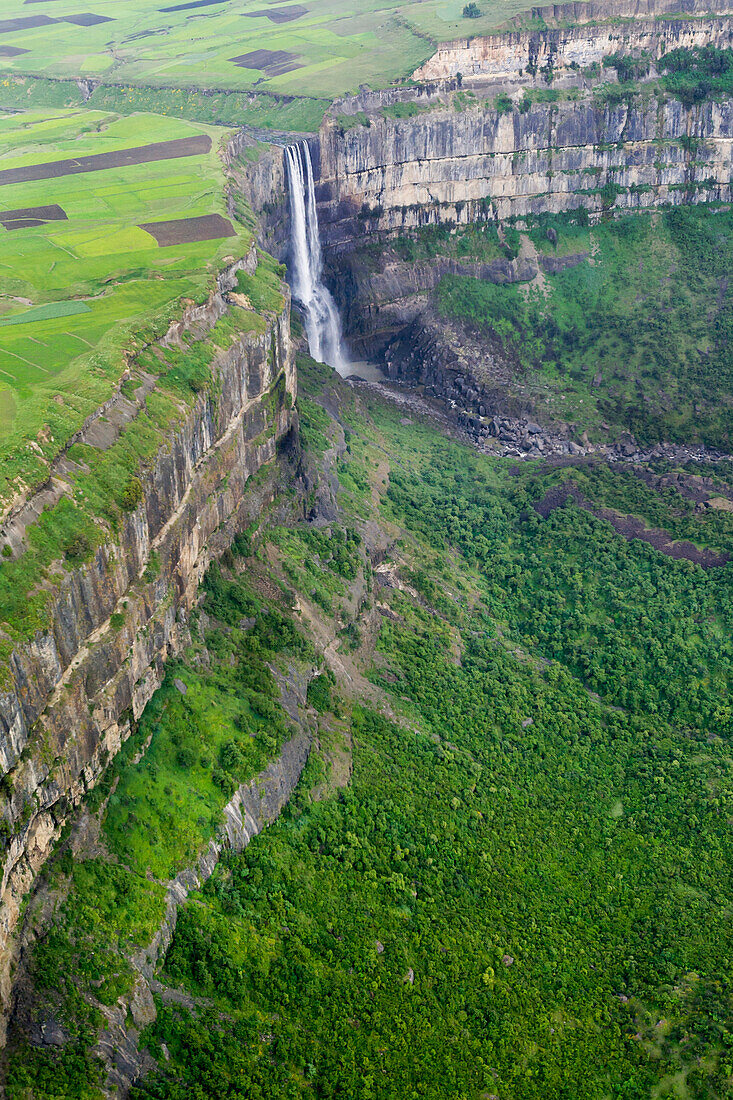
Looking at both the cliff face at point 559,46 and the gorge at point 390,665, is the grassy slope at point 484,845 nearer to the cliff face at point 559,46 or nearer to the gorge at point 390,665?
the gorge at point 390,665

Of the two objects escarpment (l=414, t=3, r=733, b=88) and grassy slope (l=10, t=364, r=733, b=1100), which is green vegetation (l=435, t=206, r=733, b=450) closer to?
escarpment (l=414, t=3, r=733, b=88)

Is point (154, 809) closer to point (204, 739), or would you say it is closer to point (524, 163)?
point (204, 739)

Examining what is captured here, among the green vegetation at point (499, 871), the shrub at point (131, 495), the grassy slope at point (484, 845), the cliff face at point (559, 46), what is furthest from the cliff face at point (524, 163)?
the shrub at point (131, 495)

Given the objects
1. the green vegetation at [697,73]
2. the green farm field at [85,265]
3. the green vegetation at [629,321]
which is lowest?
the green vegetation at [629,321]

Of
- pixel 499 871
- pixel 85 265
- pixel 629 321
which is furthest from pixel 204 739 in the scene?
pixel 629 321

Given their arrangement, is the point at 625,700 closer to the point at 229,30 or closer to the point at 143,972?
the point at 143,972

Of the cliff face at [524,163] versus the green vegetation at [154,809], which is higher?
the cliff face at [524,163]
